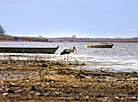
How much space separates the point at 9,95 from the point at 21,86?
190cm

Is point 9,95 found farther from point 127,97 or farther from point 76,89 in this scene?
point 127,97

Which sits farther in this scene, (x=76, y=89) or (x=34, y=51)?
(x=34, y=51)

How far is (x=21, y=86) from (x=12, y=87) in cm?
40

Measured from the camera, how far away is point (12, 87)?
13.2 metres

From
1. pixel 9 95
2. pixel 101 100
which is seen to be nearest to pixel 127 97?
pixel 101 100

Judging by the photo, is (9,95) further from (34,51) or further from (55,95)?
(34,51)

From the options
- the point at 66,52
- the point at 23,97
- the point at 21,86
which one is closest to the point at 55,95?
the point at 23,97

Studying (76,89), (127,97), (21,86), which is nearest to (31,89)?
(21,86)

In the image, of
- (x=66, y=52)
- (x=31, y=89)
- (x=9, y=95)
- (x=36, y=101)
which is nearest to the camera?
(x=36, y=101)

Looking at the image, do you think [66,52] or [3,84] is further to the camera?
[66,52]

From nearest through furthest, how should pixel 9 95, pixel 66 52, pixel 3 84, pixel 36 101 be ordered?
pixel 36 101, pixel 9 95, pixel 3 84, pixel 66 52

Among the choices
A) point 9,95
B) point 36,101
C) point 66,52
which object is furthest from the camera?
point 66,52

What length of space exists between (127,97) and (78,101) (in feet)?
6.31

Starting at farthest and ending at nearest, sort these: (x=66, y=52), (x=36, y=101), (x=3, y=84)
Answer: (x=66, y=52) → (x=3, y=84) → (x=36, y=101)
